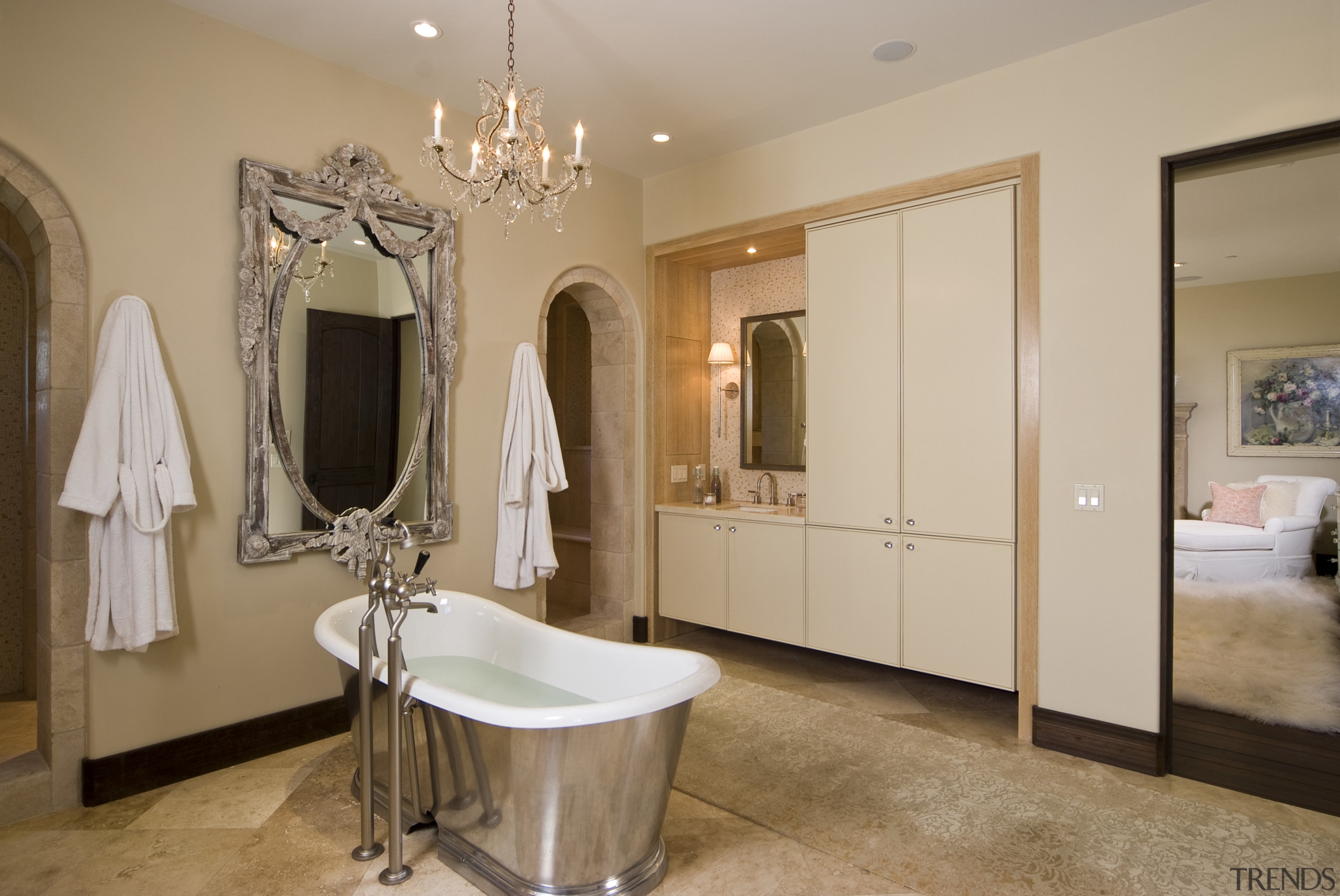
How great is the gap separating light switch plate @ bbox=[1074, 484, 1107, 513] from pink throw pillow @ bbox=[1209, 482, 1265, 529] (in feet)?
1.31

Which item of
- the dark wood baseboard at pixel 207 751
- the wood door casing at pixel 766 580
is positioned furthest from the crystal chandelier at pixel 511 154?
the wood door casing at pixel 766 580

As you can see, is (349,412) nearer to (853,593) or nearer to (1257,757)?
(853,593)

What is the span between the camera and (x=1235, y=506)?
286cm

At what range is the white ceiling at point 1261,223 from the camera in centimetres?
263

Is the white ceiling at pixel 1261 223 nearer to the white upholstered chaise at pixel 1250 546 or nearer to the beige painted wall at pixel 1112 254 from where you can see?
the beige painted wall at pixel 1112 254

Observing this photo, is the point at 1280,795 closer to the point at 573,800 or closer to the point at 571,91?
the point at 573,800

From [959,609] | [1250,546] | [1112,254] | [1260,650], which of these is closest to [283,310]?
[959,609]

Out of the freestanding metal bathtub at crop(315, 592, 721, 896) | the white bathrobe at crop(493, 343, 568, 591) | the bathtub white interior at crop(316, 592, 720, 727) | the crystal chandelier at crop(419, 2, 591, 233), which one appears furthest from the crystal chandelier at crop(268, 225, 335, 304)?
the freestanding metal bathtub at crop(315, 592, 721, 896)

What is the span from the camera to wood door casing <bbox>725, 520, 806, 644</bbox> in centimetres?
392

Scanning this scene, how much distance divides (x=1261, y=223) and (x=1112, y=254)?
20.3 inches

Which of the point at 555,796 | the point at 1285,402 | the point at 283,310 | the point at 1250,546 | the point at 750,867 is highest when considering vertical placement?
the point at 283,310

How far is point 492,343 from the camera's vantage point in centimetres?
377

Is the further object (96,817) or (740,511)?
Answer: (740,511)

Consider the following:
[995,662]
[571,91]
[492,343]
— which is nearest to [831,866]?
[995,662]
